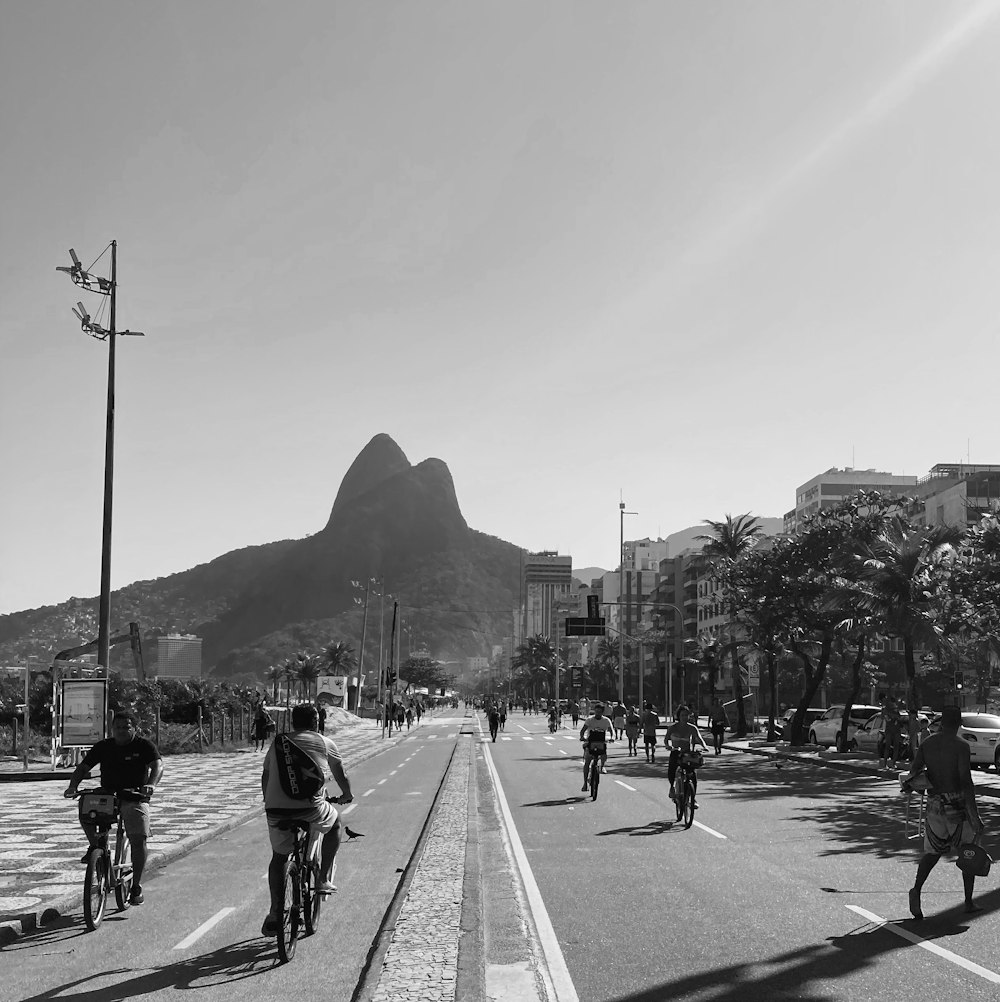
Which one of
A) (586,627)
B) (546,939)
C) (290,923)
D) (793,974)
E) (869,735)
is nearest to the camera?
(793,974)

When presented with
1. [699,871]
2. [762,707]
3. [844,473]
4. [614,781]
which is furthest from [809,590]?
[844,473]

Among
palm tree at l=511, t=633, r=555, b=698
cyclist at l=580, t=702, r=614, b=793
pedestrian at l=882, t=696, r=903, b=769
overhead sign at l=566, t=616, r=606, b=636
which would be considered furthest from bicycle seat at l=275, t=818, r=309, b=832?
palm tree at l=511, t=633, r=555, b=698

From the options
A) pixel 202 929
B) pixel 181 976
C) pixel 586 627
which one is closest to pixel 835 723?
pixel 586 627

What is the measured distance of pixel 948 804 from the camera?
964 cm

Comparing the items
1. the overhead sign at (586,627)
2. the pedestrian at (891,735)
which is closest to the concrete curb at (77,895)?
the pedestrian at (891,735)

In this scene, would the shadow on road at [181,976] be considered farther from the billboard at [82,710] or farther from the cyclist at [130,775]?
the billboard at [82,710]

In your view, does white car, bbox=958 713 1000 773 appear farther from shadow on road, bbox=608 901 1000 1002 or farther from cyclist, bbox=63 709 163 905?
cyclist, bbox=63 709 163 905

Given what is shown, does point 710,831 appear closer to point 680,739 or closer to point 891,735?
point 680,739

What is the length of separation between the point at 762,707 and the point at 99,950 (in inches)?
3653

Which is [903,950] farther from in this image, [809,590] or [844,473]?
[844,473]

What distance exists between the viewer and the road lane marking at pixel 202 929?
28.4ft

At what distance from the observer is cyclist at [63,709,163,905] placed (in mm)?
10070

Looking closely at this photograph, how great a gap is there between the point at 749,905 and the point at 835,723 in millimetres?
36317

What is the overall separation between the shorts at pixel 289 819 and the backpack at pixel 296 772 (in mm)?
115
